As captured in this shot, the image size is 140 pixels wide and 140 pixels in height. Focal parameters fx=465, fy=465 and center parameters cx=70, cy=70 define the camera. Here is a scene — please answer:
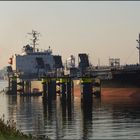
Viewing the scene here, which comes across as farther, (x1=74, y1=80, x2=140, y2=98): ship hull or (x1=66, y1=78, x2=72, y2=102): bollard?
(x1=66, y1=78, x2=72, y2=102): bollard

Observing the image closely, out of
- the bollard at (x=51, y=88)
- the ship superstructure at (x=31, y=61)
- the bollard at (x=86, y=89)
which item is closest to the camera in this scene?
the bollard at (x=86, y=89)

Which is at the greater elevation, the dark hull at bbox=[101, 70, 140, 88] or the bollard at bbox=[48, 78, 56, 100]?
the dark hull at bbox=[101, 70, 140, 88]

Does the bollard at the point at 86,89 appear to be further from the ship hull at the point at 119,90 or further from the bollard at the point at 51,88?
the bollard at the point at 51,88

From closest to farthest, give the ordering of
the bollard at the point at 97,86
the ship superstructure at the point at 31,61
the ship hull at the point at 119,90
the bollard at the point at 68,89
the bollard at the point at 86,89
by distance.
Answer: the bollard at the point at 86,89 → the ship hull at the point at 119,90 → the bollard at the point at 68,89 → the bollard at the point at 97,86 → the ship superstructure at the point at 31,61

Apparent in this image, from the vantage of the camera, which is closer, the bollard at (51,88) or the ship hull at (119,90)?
the ship hull at (119,90)

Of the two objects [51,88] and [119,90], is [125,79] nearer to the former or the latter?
[119,90]

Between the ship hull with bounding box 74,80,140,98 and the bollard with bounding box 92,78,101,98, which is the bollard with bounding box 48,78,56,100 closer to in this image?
the bollard with bounding box 92,78,101,98

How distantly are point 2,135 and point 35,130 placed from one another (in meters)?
16.9

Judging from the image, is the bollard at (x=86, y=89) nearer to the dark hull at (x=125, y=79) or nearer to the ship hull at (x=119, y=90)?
the dark hull at (x=125, y=79)

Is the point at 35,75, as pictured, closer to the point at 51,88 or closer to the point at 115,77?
the point at 51,88

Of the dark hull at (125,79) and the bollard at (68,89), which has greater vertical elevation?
the dark hull at (125,79)

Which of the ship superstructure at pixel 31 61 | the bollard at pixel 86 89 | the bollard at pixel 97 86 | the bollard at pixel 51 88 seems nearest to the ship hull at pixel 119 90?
the bollard at pixel 97 86

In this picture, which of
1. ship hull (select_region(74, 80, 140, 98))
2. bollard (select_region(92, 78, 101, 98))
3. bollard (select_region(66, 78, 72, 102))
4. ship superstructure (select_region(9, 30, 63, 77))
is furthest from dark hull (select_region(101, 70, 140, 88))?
ship superstructure (select_region(9, 30, 63, 77))

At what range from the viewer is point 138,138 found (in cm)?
3425
